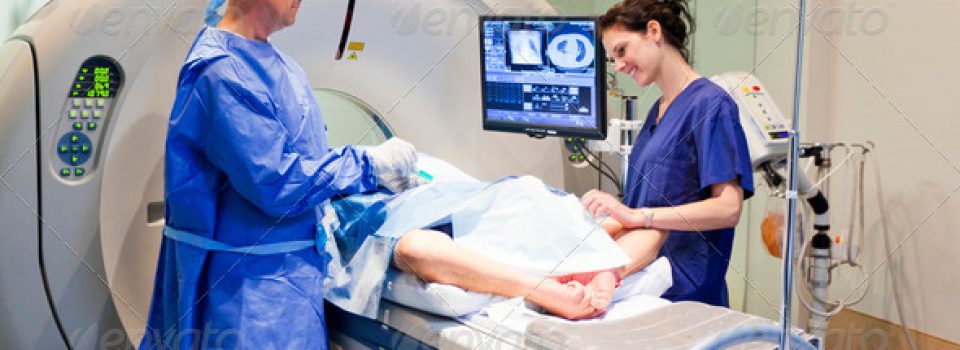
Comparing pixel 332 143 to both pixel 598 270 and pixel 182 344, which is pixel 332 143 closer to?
pixel 182 344

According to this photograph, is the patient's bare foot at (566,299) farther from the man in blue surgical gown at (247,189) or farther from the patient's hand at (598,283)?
the man in blue surgical gown at (247,189)

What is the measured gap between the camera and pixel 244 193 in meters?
1.78

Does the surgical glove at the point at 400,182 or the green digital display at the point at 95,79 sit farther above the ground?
the green digital display at the point at 95,79

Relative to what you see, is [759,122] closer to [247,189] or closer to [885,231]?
[885,231]

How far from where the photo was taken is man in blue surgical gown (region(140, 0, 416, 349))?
175cm

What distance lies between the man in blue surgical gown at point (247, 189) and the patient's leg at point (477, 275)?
0.64 ft

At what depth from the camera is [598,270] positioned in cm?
176

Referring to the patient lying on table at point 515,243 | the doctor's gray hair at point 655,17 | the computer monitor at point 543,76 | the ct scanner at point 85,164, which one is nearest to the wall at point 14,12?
the ct scanner at point 85,164

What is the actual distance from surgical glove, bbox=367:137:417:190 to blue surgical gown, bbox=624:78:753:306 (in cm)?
51

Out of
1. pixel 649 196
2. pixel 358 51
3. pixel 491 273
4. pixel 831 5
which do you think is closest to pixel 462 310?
pixel 491 273

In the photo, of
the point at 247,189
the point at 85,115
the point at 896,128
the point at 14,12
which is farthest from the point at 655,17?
the point at 14,12

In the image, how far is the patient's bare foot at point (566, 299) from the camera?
5.52 ft

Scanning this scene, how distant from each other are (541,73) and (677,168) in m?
0.52

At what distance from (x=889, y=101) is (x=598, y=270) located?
1.36 meters
